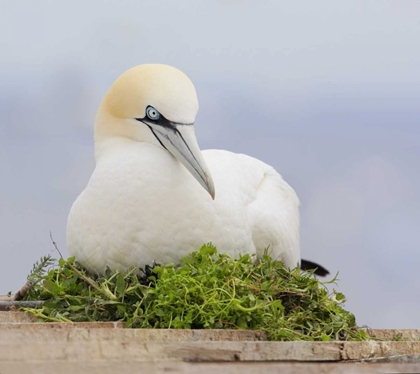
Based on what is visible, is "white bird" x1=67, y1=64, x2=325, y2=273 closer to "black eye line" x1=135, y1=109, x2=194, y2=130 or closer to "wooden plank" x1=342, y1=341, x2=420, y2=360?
"black eye line" x1=135, y1=109, x2=194, y2=130

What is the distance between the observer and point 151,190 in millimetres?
6688

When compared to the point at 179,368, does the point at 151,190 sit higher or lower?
higher

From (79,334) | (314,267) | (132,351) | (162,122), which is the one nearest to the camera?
(132,351)

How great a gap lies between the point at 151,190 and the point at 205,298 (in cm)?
130

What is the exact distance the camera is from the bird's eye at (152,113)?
6.83 m

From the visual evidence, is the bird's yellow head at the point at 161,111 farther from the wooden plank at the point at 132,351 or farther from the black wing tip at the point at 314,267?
the black wing tip at the point at 314,267

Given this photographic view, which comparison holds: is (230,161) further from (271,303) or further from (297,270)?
(271,303)

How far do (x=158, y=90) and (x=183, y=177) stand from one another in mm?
689

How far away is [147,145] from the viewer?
274 inches

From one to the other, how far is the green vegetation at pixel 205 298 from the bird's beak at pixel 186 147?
20.8 inches

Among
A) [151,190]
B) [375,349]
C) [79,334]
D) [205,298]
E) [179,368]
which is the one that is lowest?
[179,368]

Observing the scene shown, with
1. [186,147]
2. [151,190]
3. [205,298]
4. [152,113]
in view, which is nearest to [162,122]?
[152,113]

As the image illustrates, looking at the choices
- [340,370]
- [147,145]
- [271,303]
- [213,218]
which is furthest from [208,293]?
[340,370]

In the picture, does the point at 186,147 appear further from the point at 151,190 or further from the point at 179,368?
the point at 179,368
